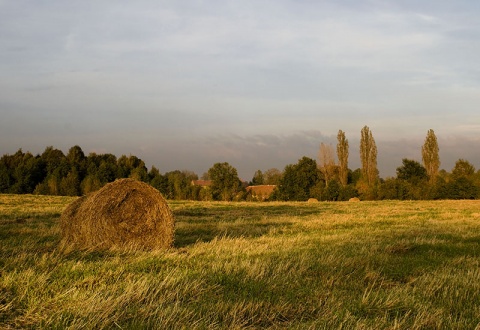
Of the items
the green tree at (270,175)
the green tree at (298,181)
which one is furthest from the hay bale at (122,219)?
the green tree at (270,175)

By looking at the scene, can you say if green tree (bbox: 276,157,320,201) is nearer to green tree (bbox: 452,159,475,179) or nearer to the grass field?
green tree (bbox: 452,159,475,179)

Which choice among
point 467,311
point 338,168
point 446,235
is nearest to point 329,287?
point 467,311

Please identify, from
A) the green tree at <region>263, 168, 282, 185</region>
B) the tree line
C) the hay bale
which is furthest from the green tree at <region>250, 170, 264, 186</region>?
the hay bale

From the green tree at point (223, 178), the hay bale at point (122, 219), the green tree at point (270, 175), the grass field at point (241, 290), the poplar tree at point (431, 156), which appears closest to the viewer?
the grass field at point (241, 290)

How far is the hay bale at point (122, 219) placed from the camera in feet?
36.7

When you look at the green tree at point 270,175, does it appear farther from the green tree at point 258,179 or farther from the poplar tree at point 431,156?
the poplar tree at point 431,156

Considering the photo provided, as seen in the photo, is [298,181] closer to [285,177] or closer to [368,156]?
[285,177]

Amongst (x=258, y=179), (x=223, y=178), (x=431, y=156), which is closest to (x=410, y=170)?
(x=431, y=156)

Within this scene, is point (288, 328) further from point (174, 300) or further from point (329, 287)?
point (329, 287)

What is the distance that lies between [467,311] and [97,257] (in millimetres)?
5822

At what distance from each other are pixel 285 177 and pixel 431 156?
21.1 metres

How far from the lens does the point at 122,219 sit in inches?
456

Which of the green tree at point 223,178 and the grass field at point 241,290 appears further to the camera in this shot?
the green tree at point 223,178

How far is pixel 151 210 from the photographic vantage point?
11.8 metres
